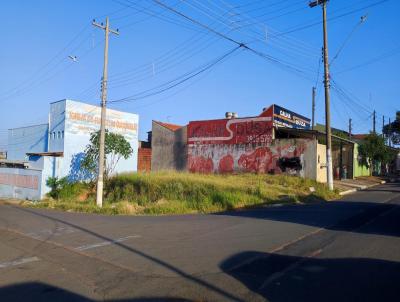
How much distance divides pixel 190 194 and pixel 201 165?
1523 cm

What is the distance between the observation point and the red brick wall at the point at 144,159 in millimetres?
42441

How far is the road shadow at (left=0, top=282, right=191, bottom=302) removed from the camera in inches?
240

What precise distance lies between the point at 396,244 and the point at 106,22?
823 inches

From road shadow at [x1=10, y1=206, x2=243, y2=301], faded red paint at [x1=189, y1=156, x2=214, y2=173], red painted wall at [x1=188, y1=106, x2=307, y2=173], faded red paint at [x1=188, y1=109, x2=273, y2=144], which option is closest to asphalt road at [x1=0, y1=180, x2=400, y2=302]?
road shadow at [x1=10, y1=206, x2=243, y2=301]

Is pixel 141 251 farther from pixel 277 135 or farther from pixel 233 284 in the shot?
pixel 277 135

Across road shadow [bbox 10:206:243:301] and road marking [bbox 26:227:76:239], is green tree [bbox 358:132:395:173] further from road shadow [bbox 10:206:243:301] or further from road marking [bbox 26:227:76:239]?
road shadow [bbox 10:206:243:301]

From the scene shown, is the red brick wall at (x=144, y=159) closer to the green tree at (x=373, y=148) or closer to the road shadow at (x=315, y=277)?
the green tree at (x=373, y=148)

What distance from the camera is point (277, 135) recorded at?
1359 inches

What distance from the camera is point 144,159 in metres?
43.0

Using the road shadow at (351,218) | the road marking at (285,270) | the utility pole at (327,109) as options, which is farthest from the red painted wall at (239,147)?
the road marking at (285,270)

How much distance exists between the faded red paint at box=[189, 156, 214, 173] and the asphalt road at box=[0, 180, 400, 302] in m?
22.6

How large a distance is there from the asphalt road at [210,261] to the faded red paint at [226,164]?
21.3 m

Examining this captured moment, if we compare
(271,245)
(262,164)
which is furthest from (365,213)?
(262,164)

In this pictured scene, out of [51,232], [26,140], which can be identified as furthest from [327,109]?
[26,140]
